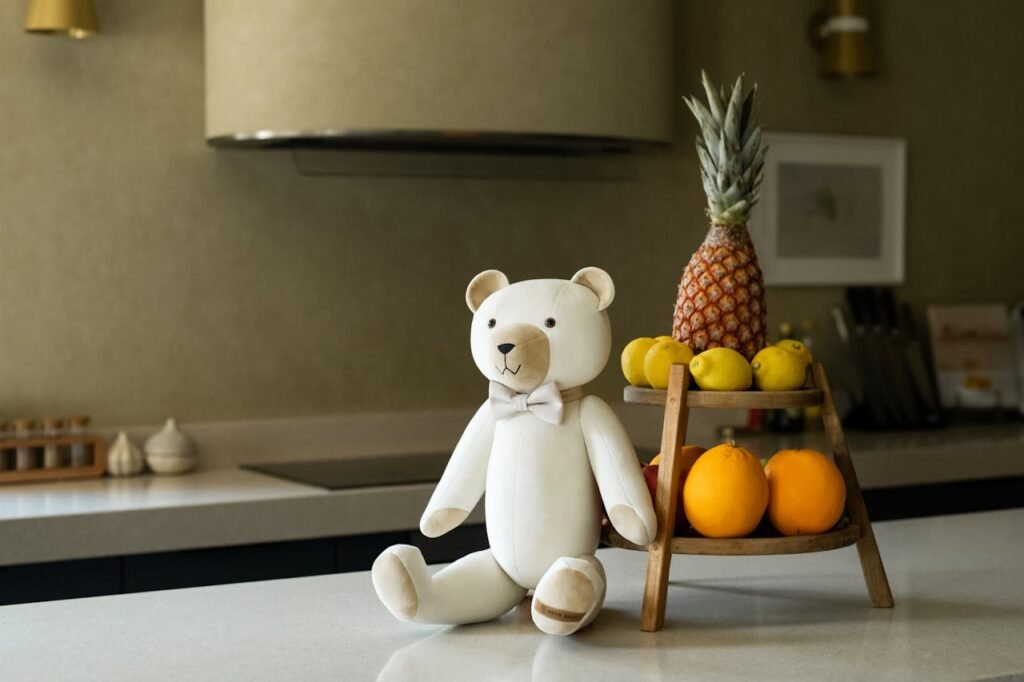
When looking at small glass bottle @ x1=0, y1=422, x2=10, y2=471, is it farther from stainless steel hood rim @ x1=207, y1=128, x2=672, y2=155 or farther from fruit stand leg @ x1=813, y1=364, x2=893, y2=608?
fruit stand leg @ x1=813, y1=364, x2=893, y2=608

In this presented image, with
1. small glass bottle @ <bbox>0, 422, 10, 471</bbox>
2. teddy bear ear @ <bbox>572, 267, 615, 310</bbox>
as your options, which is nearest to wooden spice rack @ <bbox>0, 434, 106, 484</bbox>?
small glass bottle @ <bbox>0, 422, 10, 471</bbox>

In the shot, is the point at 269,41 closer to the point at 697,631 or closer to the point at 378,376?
the point at 378,376

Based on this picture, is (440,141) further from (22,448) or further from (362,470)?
(22,448)

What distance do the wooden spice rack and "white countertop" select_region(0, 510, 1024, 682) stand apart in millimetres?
1356

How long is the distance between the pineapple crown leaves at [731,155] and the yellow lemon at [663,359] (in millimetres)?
161

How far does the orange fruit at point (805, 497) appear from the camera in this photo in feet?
4.75

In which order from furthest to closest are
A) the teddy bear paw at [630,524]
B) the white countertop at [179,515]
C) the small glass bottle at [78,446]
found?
the small glass bottle at [78,446], the white countertop at [179,515], the teddy bear paw at [630,524]

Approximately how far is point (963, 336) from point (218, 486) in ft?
7.75

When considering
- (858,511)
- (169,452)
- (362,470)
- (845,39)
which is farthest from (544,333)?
(845,39)

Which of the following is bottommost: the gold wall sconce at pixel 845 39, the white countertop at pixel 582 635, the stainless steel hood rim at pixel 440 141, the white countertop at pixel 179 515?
the white countertop at pixel 179 515

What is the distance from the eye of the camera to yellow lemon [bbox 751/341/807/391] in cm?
147

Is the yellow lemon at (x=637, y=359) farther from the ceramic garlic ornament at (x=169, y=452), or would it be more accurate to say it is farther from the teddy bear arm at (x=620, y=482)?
the ceramic garlic ornament at (x=169, y=452)

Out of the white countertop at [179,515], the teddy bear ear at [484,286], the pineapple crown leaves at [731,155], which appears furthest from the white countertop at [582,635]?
the white countertop at [179,515]

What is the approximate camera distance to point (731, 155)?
1529 millimetres
